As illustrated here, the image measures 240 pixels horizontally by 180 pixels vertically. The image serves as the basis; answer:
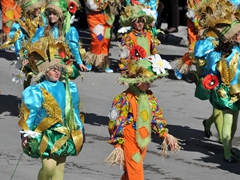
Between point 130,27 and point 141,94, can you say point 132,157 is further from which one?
point 130,27

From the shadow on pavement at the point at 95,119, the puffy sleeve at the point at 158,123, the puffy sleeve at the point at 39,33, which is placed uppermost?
the puffy sleeve at the point at 39,33

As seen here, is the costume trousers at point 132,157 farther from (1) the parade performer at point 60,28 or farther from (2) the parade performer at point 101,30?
(2) the parade performer at point 101,30

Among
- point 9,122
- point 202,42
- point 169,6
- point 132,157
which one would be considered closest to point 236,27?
point 202,42

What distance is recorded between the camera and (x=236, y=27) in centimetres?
943

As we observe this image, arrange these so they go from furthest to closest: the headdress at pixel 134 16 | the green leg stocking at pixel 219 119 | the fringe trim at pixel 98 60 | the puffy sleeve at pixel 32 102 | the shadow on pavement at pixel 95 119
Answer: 1. the fringe trim at pixel 98 60
2. the shadow on pavement at pixel 95 119
3. the headdress at pixel 134 16
4. the green leg stocking at pixel 219 119
5. the puffy sleeve at pixel 32 102

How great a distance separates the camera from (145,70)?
26.0 ft

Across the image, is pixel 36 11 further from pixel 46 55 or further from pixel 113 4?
pixel 46 55

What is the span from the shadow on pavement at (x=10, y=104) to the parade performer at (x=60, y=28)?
151cm

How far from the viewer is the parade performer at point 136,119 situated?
7891 millimetres

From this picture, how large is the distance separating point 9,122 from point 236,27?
3692 millimetres

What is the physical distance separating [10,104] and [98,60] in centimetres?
280

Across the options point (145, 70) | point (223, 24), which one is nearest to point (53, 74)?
point (145, 70)

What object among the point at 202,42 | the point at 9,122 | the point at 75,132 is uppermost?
the point at 202,42

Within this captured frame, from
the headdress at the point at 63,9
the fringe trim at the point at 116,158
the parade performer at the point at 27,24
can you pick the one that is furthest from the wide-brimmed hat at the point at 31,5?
the fringe trim at the point at 116,158
